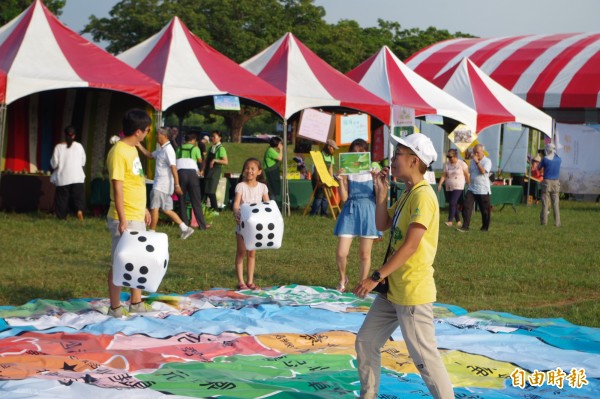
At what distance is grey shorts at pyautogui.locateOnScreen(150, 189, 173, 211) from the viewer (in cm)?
1464

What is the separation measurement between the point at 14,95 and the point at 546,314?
990 cm

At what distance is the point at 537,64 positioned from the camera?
1281 inches

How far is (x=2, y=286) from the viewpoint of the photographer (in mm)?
9852

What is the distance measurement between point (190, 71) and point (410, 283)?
13439 mm

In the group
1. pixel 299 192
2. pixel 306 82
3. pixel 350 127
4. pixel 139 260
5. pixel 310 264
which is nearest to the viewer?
pixel 139 260

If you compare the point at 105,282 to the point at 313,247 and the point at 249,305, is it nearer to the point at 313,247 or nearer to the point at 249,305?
the point at 249,305

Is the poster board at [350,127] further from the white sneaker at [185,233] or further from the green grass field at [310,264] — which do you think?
the white sneaker at [185,233]

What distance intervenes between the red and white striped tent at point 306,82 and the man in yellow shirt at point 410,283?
13249 millimetres

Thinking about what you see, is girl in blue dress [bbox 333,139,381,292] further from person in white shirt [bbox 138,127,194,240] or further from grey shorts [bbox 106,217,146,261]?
person in white shirt [bbox 138,127,194,240]

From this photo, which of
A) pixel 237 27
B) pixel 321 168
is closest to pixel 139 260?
pixel 321 168

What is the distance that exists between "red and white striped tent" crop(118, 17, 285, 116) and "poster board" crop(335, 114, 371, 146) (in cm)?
303

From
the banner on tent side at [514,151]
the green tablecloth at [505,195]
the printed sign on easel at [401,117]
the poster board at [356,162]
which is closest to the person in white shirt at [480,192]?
the printed sign on easel at [401,117]

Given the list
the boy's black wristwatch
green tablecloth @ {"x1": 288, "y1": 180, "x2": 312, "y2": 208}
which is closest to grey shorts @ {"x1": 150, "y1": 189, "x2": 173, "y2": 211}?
green tablecloth @ {"x1": 288, "y1": 180, "x2": 312, "y2": 208}

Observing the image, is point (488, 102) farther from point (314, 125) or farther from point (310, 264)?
point (310, 264)
